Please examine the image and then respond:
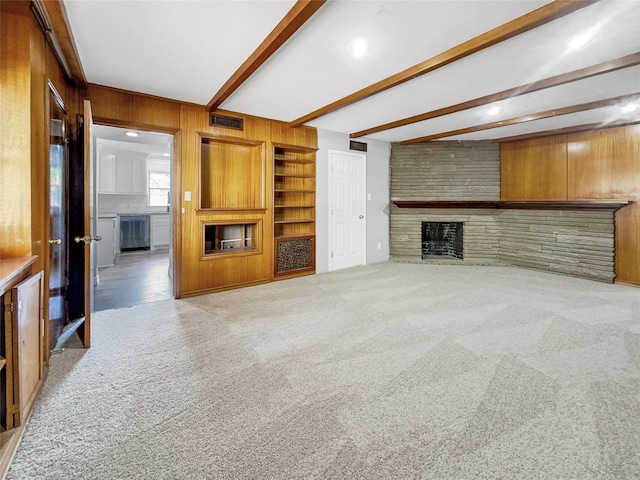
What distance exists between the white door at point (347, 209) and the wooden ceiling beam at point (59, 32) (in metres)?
Result: 3.41

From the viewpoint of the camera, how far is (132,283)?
446cm

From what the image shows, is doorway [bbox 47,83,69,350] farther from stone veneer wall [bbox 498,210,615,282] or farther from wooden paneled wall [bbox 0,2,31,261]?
stone veneer wall [bbox 498,210,615,282]

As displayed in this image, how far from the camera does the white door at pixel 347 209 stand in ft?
17.1

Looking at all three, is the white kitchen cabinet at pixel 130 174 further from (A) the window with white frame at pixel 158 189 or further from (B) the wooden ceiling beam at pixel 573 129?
Answer: (B) the wooden ceiling beam at pixel 573 129

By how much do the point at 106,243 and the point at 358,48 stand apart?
17.6ft

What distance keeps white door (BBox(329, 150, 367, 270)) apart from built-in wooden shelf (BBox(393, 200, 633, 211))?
89 cm

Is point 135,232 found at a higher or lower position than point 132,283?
higher

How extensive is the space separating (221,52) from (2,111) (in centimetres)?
152

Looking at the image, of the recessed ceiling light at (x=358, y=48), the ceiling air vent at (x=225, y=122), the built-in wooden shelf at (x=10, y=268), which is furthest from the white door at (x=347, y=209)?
the built-in wooden shelf at (x=10, y=268)

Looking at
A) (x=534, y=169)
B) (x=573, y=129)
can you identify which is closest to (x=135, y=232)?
(x=534, y=169)

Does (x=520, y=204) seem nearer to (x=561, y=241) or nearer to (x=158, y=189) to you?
(x=561, y=241)

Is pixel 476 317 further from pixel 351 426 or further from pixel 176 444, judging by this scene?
pixel 176 444

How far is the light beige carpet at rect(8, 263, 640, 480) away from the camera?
1340 millimetres

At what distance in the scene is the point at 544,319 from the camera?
302 centimetres
